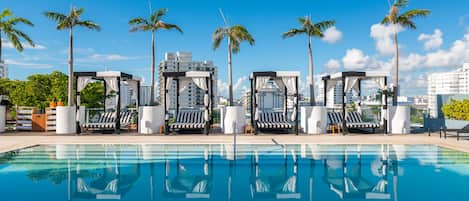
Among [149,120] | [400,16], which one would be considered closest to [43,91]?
[149,120]

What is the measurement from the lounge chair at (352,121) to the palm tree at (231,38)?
5.03m

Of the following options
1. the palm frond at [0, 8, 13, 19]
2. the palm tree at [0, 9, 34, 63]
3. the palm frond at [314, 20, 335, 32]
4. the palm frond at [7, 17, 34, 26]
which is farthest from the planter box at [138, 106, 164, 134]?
the palm frond at [314, 20, 335, 32]

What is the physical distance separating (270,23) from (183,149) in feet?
67.5

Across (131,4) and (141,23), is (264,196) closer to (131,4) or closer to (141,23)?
(141,23)

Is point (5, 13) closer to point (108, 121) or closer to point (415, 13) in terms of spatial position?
point (108, 121)

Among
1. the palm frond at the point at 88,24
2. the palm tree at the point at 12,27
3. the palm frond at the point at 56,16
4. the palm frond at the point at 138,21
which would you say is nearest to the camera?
the palm frond at the point at 56,16

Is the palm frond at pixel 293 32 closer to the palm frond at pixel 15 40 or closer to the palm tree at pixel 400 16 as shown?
the palm tree at pixel 400 16

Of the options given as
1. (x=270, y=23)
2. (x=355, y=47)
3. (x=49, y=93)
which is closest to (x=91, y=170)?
(x=270, y=23)

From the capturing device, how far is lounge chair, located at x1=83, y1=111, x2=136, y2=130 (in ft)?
47.1

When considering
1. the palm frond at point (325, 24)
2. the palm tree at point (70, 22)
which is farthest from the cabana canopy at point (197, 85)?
the palm frond at point (325, 24)

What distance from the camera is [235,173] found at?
7.04 metres

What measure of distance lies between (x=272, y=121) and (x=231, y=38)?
204 inches

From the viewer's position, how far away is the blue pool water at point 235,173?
218 inches

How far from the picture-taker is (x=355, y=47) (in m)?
37.8
